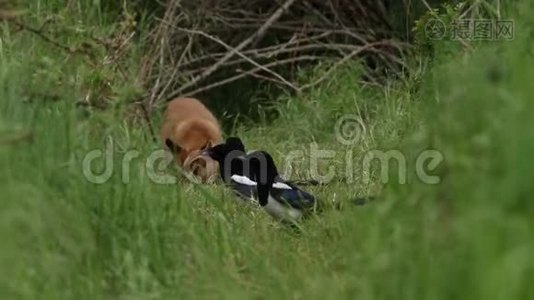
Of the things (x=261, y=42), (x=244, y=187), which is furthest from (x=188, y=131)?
(x=244, y=187)

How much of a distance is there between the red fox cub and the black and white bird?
1.07m

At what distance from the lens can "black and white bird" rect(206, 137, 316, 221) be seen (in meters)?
5.23

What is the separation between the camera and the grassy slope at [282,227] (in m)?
3.07

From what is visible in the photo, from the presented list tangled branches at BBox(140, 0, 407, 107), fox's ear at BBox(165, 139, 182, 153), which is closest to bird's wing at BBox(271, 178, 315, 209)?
fox's ear at BBox(165, 139, 182, 153)

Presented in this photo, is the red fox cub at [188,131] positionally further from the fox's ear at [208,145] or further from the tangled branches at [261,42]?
the tangled branches at [261,42]

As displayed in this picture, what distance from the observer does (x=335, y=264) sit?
13.5 feet

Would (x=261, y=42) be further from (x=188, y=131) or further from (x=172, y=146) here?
(x=172, y=146)

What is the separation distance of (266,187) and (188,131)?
2.37 meters

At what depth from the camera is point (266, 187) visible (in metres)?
5.48

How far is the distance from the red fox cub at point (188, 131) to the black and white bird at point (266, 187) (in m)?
1.07

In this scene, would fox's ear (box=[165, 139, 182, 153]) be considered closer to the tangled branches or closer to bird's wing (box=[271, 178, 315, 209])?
the tangled branches

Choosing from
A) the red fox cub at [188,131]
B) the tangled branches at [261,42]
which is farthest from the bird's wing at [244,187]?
the tangled branches at [261,42]

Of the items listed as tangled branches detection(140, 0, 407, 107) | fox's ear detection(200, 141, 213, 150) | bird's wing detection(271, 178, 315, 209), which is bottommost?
bird's wing detection(271, 178, 315, 209)

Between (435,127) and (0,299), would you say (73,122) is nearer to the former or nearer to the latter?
(0,299)
